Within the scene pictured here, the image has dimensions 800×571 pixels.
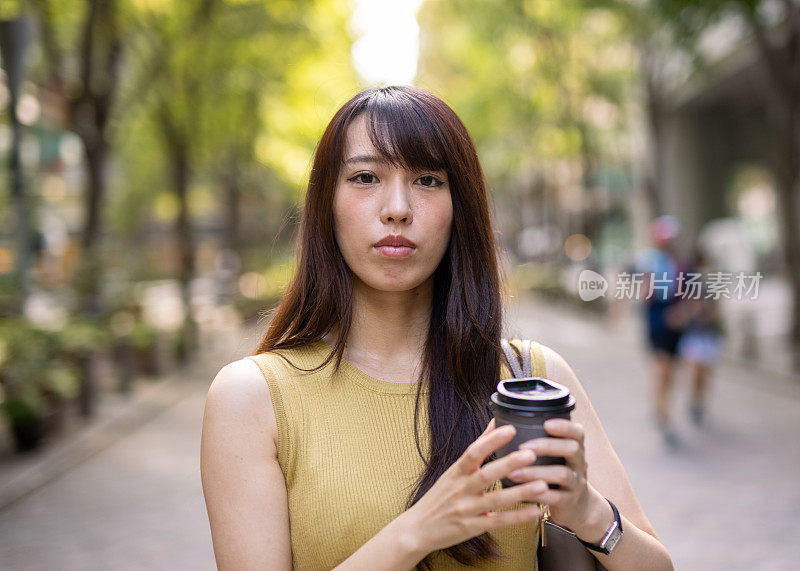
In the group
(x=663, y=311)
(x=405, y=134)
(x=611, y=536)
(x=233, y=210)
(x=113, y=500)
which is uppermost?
(x=405, y=134)

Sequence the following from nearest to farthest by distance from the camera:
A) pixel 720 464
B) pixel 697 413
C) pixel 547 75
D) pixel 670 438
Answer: pixel 720 464, pixel 670 438, pixel 697 413, pixel 547 75

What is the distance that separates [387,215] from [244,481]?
664mm

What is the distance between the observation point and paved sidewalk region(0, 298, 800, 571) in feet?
16.8

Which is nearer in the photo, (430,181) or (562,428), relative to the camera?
(562,428)

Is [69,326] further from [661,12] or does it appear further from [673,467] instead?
[661,12]

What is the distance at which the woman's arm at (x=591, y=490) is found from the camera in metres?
1.33

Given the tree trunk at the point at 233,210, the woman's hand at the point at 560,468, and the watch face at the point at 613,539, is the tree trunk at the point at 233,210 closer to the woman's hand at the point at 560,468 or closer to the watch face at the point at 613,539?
the watch face at the point at 613,539

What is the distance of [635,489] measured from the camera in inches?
245

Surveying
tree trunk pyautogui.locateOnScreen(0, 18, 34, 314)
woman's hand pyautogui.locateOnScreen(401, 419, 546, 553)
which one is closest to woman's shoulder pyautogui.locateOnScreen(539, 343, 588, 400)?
woman's hand pyautogui.locateOnScreen(401, 419, 546, 553)

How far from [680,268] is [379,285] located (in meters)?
7.26

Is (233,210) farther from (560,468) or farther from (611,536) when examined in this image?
(560,468)

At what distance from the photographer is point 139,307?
14430 mm

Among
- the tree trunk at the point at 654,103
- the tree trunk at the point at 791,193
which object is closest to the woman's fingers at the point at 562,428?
the tree trunk at the point at 791,193

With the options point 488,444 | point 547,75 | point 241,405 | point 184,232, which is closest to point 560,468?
point 488,444
